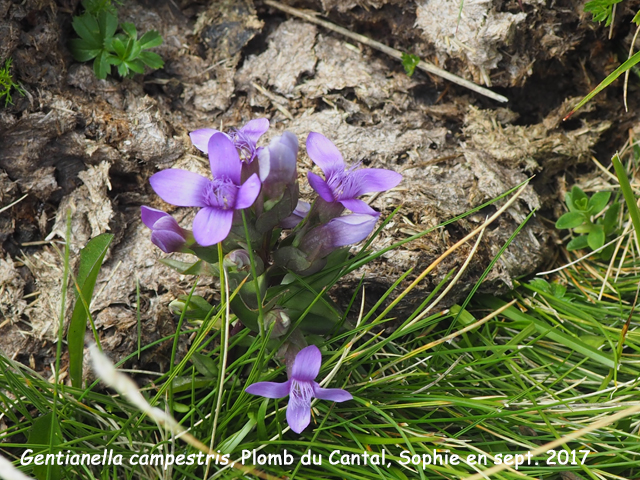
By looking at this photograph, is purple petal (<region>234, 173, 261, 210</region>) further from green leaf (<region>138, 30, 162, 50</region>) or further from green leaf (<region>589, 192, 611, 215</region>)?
green leaf (<region>589, 192, 611, 215</region>)

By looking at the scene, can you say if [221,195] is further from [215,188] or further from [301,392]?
[301,392]

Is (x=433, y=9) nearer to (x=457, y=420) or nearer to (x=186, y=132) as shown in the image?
(x=186, y=132)

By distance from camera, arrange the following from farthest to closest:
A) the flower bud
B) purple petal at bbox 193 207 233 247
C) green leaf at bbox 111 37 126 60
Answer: green leaf at bbox 111 37 126 60 < the flower bud < purple petal at bbox 193 207 233 247

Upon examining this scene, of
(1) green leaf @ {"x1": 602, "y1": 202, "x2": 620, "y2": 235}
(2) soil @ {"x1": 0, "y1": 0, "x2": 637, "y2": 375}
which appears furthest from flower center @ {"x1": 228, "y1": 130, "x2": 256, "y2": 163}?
(1) green leaf @ {"x1": 602, "y1": 202, "x2": 620, "y2": 235}

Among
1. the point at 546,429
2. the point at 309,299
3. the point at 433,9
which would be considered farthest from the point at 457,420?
the point at 433,9

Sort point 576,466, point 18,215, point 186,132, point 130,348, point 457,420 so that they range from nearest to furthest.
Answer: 1. point 576,466
2. point 457,420
3. point 130,348
4. point 18,215
5. point 186,132

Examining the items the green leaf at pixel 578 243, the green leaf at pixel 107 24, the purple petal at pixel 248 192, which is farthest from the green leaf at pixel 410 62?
the purple petal at pixel 248 192
